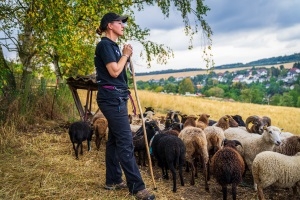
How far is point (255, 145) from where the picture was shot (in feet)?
25.0

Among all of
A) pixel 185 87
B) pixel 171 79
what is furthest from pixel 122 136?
pixel 171 79

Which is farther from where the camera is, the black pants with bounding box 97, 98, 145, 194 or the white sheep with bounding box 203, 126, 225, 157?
the white sheep with bounding box 203, 126, 225, 157

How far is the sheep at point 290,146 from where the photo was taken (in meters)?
7.29

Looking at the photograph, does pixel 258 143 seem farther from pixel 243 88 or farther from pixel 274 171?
pixel 243 88

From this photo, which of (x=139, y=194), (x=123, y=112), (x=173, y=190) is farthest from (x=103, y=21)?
(x=173, y=190)

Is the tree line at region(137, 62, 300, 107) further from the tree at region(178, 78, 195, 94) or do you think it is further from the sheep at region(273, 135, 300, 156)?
the sheep at region(273, 135, 300, 156)

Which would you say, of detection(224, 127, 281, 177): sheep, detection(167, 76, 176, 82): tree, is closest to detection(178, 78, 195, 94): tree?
detection(167, 76, 176, 82): tree

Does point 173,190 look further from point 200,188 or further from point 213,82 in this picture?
point 213,82

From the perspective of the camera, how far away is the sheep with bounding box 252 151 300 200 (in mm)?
5984

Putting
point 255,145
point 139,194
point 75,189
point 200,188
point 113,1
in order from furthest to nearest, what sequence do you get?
point 113,1 → point 255,145 → point 200,188 → point 75,189 → point 139,194

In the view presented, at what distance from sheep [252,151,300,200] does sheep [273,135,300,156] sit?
123 cm

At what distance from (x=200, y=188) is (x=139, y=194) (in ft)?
7.18

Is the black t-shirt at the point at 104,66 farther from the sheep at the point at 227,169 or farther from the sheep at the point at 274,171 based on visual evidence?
the sheep at the point at 274,171

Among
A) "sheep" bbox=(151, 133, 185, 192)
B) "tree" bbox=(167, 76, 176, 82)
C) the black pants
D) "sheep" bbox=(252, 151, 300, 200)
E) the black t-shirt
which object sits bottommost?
"tree" bbox=(167, 76, 176, 82)
